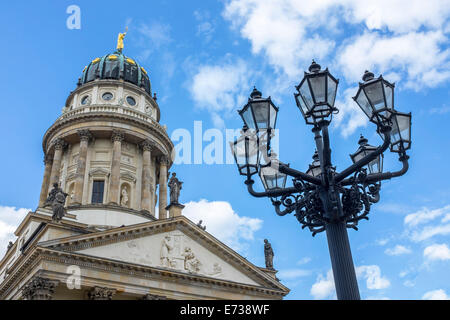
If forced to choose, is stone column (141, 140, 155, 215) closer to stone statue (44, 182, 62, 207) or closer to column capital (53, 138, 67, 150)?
column capital (53, 138, 67, 150)

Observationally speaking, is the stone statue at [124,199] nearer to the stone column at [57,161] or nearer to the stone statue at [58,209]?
the stone column at [57,161]

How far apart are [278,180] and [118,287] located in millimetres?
17499

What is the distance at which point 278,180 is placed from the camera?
857 cm

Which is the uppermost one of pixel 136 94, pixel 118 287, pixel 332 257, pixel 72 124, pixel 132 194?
pixel 136 94

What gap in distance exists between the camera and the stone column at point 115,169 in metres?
33.5

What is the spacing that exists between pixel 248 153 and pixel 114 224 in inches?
1027

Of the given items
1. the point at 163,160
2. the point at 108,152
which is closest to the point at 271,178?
the point at 108,152

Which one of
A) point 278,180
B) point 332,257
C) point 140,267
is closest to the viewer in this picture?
point 332,257

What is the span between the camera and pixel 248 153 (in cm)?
774

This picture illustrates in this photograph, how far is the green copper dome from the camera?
41688 millimetres

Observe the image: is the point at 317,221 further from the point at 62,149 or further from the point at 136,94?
A: the point at 136,94

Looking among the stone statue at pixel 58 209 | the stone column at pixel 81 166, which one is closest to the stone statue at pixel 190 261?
the stone statue at pixel 58 209

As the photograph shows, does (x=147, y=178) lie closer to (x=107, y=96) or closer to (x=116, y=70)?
Answer: (x=107, y=96)
